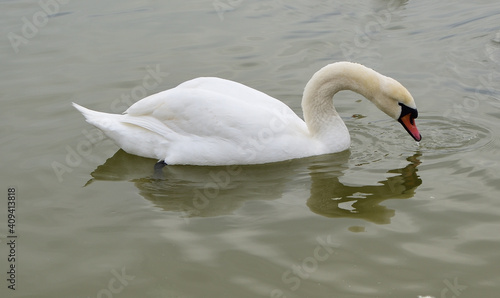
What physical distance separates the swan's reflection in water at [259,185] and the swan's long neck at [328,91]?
32cm

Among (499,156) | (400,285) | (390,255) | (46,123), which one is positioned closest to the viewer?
(400,285)

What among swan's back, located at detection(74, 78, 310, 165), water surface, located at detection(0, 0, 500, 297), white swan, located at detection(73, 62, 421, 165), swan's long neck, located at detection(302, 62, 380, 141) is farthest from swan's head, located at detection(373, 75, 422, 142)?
swan's back, located at detection(74, 78, 310, 165)

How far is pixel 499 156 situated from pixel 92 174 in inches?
162

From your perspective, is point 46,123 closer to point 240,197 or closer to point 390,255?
point 240,197

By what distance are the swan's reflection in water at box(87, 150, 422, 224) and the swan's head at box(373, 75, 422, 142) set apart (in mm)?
324

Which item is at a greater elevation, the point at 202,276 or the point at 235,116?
the point at 235,116

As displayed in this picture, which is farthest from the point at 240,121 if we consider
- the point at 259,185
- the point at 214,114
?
the point at 259,185

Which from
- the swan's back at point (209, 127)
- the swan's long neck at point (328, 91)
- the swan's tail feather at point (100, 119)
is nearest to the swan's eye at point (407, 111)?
the swan's long neck at point (328, 91)

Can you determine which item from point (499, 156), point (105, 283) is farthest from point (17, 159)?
point (499, 156)

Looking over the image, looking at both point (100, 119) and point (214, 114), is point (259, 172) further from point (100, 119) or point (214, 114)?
point (100, 119)

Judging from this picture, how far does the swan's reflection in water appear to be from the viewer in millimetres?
6844

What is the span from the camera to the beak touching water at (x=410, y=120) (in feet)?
25.3

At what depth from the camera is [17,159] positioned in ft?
26.3

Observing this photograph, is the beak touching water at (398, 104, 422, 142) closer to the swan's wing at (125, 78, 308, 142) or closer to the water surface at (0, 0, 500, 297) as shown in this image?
the water surface at (0, 0, 500, 297)
